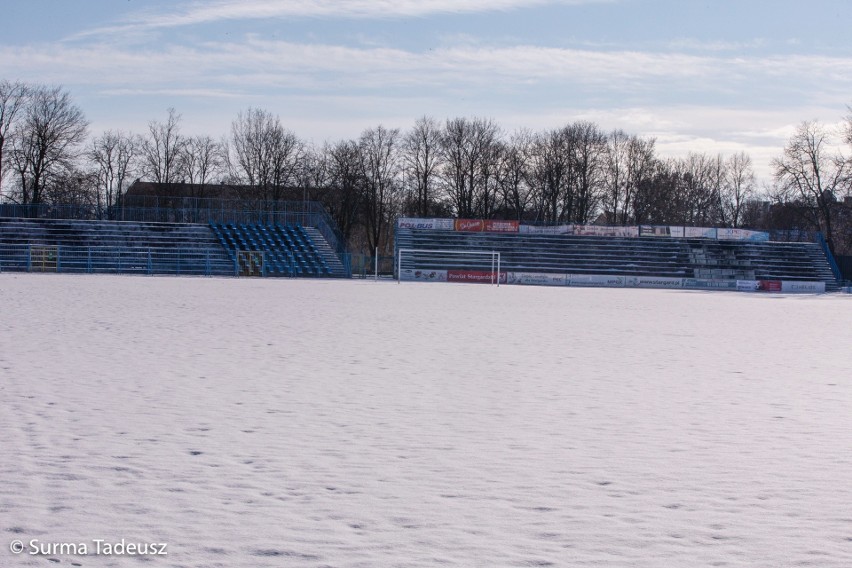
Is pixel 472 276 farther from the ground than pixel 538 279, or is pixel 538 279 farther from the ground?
pixel 472 276

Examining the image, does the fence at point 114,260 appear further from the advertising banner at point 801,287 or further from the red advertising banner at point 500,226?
the advertising banner at point 801,287

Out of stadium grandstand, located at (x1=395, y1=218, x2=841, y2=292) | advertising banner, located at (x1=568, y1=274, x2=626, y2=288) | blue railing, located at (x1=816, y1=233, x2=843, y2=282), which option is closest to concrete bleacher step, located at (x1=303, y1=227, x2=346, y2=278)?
stadium grandstand, located at (x1=395, y1=218, x2=841, y2=292)

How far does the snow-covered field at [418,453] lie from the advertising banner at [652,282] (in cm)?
4642

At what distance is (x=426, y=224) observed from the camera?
67125mm

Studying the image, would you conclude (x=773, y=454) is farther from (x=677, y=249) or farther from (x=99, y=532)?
(x=677, y=249)

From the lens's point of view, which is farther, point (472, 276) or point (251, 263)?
point (472, 276)

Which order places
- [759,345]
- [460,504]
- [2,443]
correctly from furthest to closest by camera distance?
1. [759,345]
2. [2,443]
3. [460,504]

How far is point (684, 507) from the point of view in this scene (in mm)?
6137

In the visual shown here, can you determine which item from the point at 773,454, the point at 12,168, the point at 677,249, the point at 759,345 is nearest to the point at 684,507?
the point at 773,454

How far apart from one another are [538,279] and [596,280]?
13.0 feet

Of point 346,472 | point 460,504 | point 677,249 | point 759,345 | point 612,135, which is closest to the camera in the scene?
point 460,504

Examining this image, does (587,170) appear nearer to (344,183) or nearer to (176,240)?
(344,183)

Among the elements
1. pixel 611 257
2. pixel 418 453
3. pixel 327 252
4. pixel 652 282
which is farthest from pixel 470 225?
pixel 418 453

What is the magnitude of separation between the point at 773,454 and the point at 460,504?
10.8 ft
